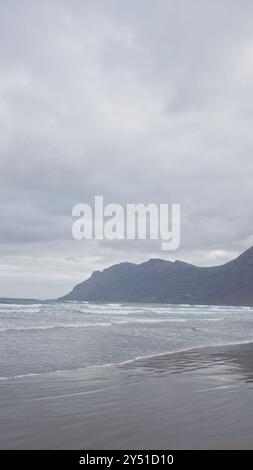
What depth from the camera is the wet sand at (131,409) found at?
5.18 meters

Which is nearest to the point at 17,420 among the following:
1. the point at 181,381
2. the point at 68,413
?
the point at 68,413

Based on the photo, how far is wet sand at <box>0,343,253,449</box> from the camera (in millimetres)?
5176

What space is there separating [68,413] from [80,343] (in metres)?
9.77

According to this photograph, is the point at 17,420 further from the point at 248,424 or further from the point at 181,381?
the point at 181,381

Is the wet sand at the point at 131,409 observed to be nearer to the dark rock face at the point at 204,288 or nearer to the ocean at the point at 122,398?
the ocean at the point at 122,398

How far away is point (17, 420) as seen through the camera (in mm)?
6078

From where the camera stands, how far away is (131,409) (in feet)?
22.2
